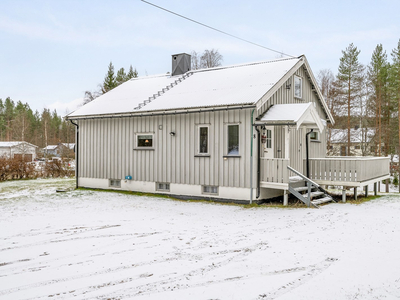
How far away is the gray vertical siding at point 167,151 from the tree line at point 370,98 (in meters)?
20.1

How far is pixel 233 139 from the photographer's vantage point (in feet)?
38.5

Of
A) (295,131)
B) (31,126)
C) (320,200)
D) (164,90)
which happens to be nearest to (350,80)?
(295,131)

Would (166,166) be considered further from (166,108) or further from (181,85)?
(181,85)

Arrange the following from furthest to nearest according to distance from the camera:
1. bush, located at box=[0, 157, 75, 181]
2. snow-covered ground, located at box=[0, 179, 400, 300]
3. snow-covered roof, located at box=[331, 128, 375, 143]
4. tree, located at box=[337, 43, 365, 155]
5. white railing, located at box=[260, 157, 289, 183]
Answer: snow-covered roof, located at box=[331, 128, 375, 143] → tree, located at box=[337, 43, 365, 155] → bush, located at box=[0, 157, 75, 181] → white railing, located at box=[260, 157, 289, 183] → snow-covered ground, located at box=[0, 179, 400, 300]

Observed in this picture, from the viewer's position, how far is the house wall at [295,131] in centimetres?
1261

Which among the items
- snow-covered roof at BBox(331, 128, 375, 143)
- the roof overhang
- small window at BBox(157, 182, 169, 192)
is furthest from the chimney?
snow-covered roof at BBox(331, 128, 375, 143)

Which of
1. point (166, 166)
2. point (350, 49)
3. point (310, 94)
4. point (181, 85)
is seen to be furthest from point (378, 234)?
point (350, 49)

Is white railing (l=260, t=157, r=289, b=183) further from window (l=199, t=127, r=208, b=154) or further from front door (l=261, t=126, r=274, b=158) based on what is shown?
window (l=199, t=127, r=208, b=154)

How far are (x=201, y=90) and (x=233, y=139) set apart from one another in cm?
299

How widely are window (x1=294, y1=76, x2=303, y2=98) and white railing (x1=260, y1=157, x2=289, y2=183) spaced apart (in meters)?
3.92

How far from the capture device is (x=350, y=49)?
2983 cm

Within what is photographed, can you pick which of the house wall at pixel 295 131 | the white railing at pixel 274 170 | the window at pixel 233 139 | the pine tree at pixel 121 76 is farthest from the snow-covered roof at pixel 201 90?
the pine tree at pixel 121 76

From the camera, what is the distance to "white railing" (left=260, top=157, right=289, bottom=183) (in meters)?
11.0

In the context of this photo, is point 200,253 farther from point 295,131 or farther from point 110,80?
point 110,80
